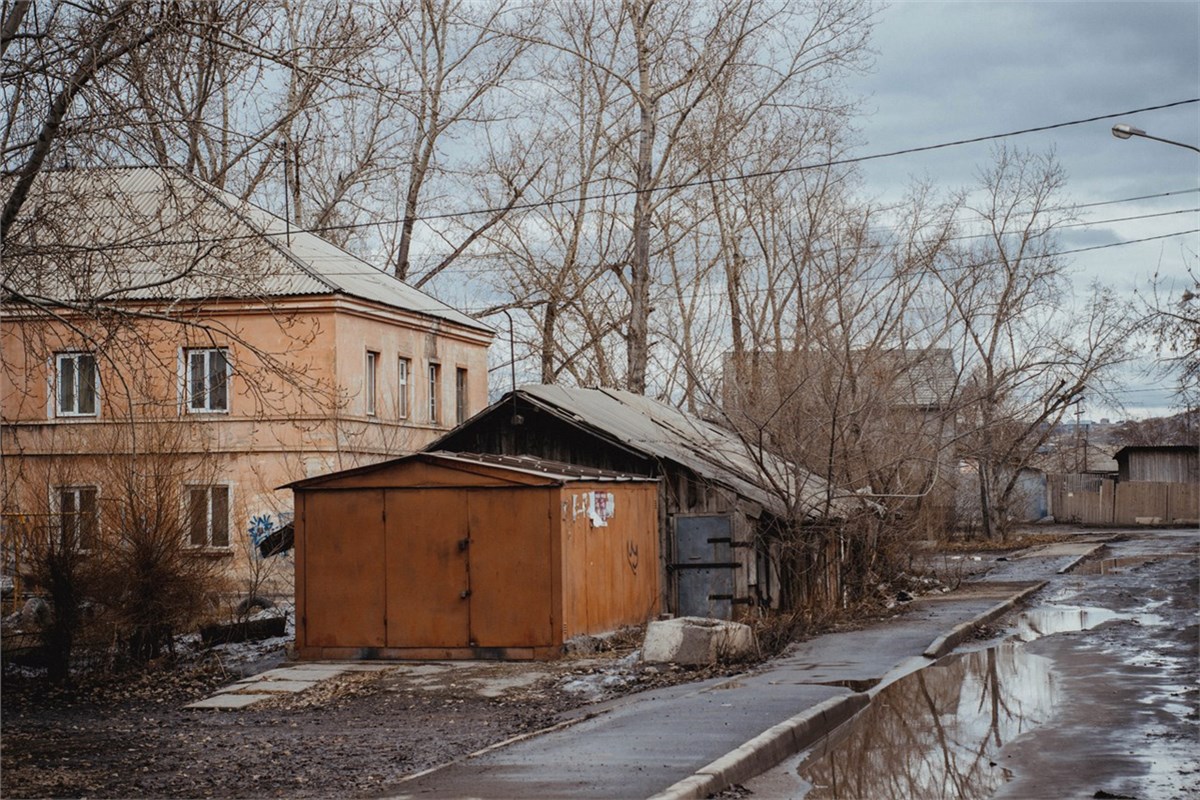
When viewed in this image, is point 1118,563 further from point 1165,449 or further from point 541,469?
point 1165,449

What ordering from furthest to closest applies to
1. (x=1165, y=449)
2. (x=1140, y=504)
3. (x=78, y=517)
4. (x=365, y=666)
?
(x=1165, y=449)
(x=1140, y=504)
(x=365, y=666)
(x=78, y=517)

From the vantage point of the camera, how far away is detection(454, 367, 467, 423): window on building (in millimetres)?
35719

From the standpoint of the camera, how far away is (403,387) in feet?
108

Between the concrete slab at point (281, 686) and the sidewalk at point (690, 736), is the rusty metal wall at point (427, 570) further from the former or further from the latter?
the sidewalk at point (690, 736)

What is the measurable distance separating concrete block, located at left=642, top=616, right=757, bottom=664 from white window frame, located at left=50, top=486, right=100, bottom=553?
22.5 ft

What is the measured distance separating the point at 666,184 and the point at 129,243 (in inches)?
1016

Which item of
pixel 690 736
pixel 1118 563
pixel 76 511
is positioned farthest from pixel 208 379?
pixel 1118 563

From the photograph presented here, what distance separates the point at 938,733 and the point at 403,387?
75.7 feet

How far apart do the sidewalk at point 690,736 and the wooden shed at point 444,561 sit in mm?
3087

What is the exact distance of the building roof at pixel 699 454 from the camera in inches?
831

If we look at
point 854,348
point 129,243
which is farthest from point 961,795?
point 854,348

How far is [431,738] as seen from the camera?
450 inches

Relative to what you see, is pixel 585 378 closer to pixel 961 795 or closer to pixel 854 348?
pixel 854 348

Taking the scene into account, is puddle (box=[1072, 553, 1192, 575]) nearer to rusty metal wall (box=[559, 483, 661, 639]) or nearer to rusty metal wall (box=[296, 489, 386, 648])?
rusty metal wall (box=[559, 483, 661, 639])
